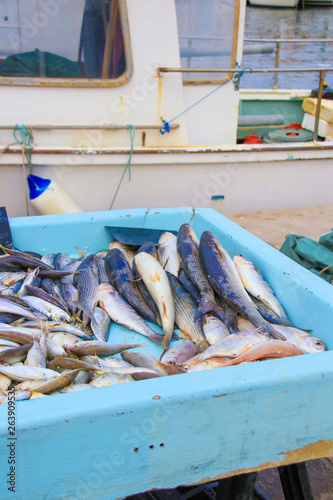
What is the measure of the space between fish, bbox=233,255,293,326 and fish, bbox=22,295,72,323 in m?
0.97

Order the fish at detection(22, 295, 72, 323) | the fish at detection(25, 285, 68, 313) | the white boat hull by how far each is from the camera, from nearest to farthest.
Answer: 1. the fish at detection(22, 295, 72, 323)
2. the fish at detection(25, 285, 68, 313)
3. the white boat hull

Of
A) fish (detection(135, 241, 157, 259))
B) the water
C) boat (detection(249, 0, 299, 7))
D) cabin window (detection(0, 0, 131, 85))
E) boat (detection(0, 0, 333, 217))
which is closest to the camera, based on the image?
fish (detection(135, 241, 157, 259))

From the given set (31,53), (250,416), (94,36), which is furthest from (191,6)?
(250,416)

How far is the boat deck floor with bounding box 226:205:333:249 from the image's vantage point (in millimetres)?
5025

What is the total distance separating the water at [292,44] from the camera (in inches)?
675

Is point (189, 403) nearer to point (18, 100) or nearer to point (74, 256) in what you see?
point (74, 256)

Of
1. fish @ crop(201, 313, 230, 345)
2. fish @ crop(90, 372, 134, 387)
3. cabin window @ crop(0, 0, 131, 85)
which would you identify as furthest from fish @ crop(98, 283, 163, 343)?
cabin window @ crop(0, 0, 131, 85)

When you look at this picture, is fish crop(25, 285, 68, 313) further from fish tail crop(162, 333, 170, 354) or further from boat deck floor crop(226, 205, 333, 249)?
boat deck floor crop(226, 205, 333, 249)

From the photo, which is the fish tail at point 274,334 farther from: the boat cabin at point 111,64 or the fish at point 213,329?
the boat cabin at point 111,64

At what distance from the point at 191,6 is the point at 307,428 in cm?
448

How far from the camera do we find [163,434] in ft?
4.98

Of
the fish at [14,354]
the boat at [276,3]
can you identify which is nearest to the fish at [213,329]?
the fish at [14,354]

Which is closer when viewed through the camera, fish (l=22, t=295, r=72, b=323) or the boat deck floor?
fish (l=22, t=295, r=72, b=323)

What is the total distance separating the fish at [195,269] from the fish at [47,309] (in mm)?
673
